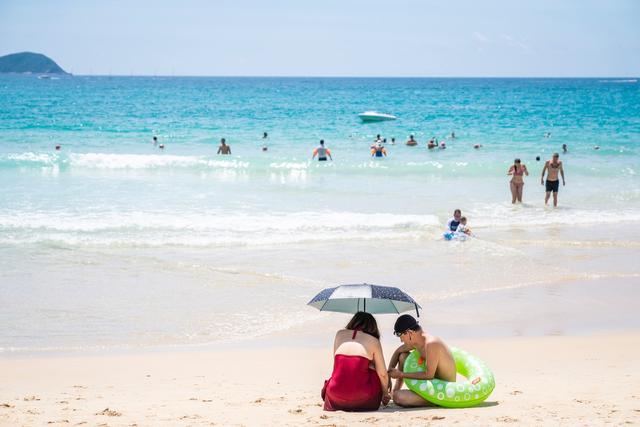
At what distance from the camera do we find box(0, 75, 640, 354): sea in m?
9.79

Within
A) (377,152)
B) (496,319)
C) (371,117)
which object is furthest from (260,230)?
(371,117)

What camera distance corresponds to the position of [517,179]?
1869cm

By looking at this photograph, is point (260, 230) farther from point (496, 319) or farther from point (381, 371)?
point (381, 371)

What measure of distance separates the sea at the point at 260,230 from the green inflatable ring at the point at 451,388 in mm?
2977

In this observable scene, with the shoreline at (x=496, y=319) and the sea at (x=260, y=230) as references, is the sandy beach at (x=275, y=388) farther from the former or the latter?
the sea at (x=260, y=230)

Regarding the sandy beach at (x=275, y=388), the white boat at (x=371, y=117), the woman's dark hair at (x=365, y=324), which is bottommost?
the sandy beach at (x=275, y=388)

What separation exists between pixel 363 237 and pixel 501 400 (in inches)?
332

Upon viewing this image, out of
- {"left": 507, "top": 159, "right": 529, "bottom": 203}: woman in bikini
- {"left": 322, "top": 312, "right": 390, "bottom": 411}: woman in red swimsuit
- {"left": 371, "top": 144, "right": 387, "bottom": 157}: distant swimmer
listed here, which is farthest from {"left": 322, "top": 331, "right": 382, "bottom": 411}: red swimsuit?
{"left": 371, "top": 144, "right": 387, "bottom": 157}: distant swimmer

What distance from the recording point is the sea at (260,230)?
9.79 m

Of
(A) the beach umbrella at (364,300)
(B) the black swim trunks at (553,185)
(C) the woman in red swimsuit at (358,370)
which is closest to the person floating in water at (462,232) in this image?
(B) the black swim trunks at (553,185)

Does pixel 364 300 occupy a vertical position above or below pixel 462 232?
above

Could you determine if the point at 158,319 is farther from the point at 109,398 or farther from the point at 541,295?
the point at 541,295

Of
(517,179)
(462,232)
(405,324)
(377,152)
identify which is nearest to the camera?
(405,324)

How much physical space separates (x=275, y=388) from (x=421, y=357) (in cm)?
159
